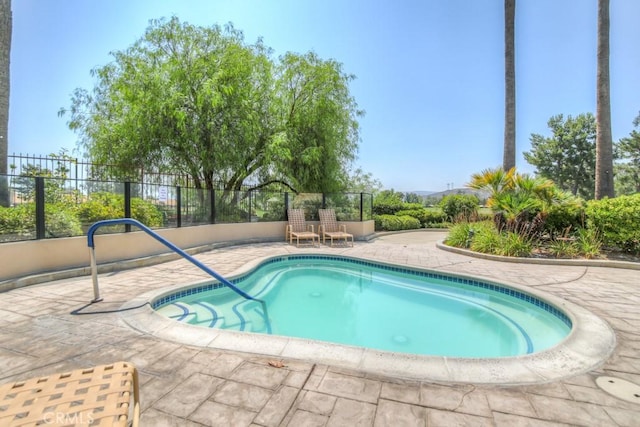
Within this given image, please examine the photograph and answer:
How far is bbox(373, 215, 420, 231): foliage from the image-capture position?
1552 centimetres

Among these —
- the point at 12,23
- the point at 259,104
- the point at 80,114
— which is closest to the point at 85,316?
the point at 12,23

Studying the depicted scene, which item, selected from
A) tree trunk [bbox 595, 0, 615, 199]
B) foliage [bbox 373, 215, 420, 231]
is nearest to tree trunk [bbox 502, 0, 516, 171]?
tree trunk [bbox 595, 0, 615, 199]

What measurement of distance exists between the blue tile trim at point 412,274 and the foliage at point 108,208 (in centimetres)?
306

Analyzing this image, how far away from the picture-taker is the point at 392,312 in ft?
17.3

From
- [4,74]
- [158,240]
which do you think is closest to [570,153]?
[158,240]

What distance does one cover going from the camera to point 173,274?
5.88m

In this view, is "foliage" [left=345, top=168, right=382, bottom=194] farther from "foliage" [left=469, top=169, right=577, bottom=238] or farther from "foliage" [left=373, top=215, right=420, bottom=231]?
"foliage" [left=469, top=169, right=577, bottom=238]

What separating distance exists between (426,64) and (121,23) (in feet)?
38.4

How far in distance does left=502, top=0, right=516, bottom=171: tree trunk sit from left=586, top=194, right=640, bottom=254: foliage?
3729mm

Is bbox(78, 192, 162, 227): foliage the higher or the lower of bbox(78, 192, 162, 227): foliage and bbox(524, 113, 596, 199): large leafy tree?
the lower

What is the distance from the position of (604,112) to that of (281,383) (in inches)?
510

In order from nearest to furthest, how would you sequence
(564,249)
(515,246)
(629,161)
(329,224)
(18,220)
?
(18,220) → (564,249) → (515,246) → (329,224) → (629,161)

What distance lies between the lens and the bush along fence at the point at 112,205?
17.1ft

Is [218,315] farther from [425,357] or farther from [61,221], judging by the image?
[61,221]
